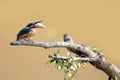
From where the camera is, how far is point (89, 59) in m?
4.00

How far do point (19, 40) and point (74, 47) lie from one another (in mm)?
444

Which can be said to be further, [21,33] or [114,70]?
[114,70]

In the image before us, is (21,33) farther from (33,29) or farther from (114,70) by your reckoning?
(114,70)

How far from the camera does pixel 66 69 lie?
3889mm

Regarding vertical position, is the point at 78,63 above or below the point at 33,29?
below

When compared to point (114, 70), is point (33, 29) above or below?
above

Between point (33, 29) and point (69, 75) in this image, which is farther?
point (69, 75)

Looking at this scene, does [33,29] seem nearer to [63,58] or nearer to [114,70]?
[63,58]

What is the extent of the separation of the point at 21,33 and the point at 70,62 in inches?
16.7

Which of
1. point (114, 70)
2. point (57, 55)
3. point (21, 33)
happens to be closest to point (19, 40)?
point (21, 33)

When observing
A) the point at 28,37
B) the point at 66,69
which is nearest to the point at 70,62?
the point at 66,69

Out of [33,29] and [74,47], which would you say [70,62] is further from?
[33,29]

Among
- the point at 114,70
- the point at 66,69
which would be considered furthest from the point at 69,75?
the point at 114,70

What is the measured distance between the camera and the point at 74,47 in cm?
390
